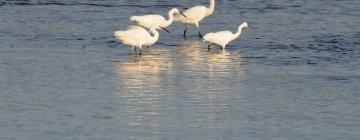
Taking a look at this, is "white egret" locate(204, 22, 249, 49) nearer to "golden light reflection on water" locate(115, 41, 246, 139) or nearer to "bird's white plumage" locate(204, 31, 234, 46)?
"bird's white plumage" locate(204, 31, 234, 46)

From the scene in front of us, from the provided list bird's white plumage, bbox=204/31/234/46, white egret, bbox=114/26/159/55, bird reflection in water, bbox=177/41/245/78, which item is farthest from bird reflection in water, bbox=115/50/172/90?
bird's white plumage, bbox=204/31/234/46

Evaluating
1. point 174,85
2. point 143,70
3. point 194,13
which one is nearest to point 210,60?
point 143,70

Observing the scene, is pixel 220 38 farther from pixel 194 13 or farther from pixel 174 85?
pixel 174 85

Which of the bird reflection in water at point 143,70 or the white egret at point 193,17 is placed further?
the white egret at point 193,17

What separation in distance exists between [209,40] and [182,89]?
5401 mm

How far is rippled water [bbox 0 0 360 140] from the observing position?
14.5 metres

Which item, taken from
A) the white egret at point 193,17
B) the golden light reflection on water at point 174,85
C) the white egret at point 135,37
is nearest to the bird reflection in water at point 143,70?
the golden light reflection on water at point 174,85

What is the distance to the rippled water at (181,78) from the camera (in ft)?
47.6

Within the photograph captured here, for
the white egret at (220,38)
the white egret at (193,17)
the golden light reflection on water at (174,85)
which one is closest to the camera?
the golden light reflection on water at (174,85)

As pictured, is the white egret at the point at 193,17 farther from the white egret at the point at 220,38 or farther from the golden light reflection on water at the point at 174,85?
the white egret at the point at 220,38

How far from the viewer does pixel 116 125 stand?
47.8ft

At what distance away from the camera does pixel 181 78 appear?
1888cm

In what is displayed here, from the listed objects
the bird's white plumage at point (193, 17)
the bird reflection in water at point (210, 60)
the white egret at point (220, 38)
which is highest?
the bird's white plumage at point (193, 17)

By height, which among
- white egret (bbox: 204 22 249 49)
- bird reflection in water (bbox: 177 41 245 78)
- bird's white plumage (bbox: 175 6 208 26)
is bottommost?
bird reflection in water (bbox: 177 41 245 78)
